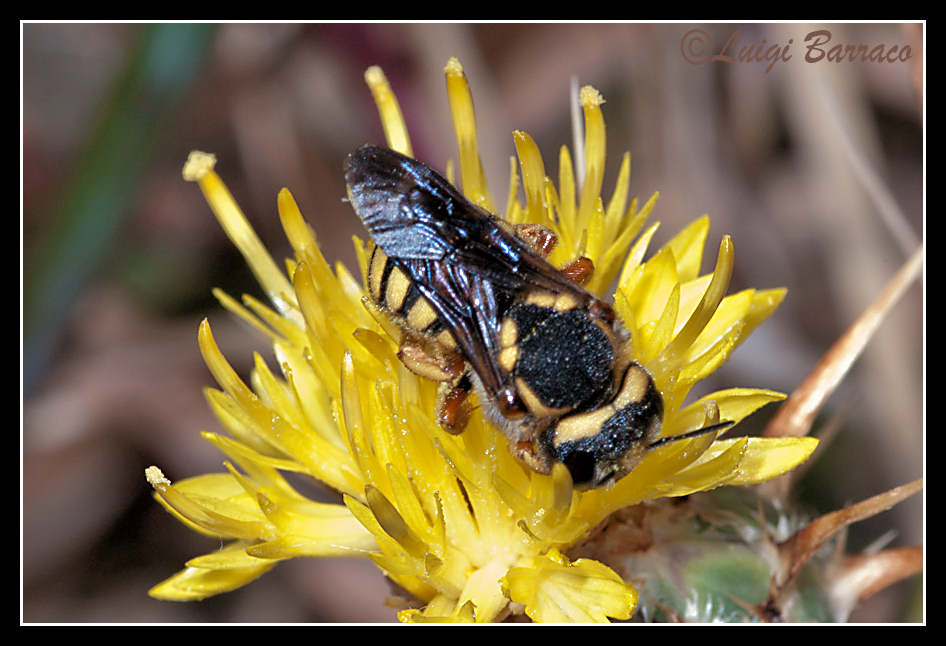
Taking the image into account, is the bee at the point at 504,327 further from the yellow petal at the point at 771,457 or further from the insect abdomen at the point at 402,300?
the yellow petal at the point at 771,457

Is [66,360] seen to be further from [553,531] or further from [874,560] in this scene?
[874,560]

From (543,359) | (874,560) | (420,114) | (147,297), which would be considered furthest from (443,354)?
(147,297)
